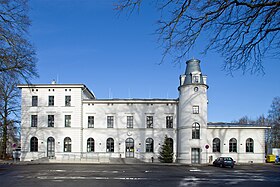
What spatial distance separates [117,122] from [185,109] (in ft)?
35.3

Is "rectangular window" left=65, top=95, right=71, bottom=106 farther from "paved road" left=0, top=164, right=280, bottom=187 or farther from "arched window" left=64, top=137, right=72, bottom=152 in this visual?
"paved road" left=0, top=164, right=280, bottom=187

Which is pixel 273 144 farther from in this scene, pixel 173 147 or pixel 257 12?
pixel 257 12

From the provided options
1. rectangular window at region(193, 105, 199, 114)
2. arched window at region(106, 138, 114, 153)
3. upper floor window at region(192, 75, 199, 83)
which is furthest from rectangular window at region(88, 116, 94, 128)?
upper floor window at region(192, 75, 199, 83)

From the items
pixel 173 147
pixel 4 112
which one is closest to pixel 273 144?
pixel 173 147

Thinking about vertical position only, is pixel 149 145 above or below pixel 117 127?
below

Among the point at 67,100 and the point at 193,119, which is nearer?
the point at 193,119

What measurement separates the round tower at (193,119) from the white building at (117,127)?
15 centimetres

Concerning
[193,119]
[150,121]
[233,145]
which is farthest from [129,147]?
[233,145]

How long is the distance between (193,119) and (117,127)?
11.8 m

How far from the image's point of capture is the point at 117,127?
49844 mm

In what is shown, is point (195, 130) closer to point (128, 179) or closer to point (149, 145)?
point (149, 145)

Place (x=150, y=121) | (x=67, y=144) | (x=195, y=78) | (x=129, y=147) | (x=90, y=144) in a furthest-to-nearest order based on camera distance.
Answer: (x=150, y=121), (x=90, y=144), (x=129, y=147), (x=67, y=144), (x=195, y=78)

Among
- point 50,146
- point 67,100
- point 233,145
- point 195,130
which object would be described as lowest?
point 50,146

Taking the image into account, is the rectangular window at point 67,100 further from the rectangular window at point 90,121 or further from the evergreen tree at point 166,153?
the evergreen tree at point 166,153
